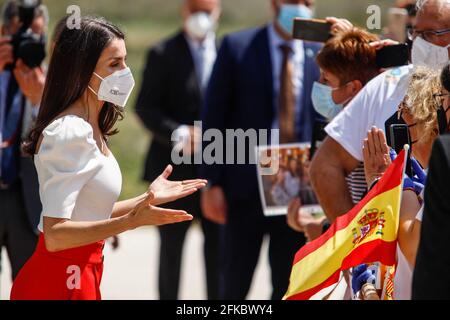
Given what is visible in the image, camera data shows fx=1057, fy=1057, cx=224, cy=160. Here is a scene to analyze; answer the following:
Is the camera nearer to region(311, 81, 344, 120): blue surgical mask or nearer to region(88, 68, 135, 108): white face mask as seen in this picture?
region(311, 81, 344, 120): blue surgical mask

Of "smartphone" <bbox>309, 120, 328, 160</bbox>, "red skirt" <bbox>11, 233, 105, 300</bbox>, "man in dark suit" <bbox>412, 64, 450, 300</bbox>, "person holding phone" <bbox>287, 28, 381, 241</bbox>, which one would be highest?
Answer: "person holding phone" <bbox>287, 28, 381, 241</bbox>

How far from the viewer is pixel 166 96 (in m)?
7.24

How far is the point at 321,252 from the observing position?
3510 mm

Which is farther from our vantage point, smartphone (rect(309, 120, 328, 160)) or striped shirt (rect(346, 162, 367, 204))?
smartphone (rect(309, 120, 328, 160))

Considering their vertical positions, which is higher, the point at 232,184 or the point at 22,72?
the point at 22,72

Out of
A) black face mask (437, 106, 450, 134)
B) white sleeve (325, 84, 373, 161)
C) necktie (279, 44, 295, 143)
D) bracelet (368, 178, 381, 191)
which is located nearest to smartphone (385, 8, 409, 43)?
necktie (279, 44, 295, 143)

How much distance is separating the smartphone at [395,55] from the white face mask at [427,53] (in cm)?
17

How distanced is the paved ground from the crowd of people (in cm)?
75

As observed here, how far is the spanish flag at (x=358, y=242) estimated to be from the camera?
3330 mm

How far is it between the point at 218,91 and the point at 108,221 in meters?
2.80

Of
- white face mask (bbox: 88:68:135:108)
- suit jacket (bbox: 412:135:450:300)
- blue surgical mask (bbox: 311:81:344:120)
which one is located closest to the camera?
suit jacket (bbox: 412:135:450:300)

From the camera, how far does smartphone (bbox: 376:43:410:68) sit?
4.55m

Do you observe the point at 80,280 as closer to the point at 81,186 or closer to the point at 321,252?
the point at 81,186
